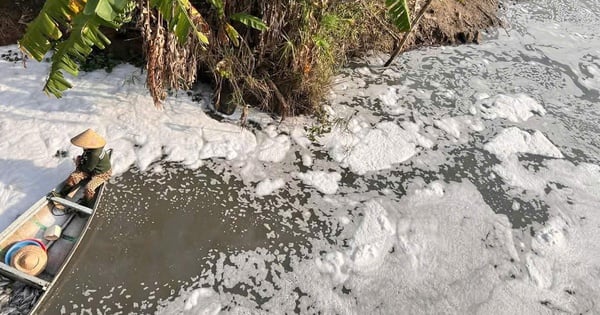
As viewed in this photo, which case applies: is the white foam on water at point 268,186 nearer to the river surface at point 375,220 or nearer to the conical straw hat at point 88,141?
the river surface at point 375,220

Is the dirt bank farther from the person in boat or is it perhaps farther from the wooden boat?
the wooden boat

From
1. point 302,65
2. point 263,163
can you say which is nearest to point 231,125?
point 263,163

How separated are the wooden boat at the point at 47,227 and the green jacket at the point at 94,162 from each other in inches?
6.2

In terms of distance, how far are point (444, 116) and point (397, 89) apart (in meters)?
0.73

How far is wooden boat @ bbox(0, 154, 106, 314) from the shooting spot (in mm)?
3244

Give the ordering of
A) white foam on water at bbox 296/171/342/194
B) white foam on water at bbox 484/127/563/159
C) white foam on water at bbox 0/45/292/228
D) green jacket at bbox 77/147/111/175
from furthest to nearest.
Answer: white foam on water at bbox 484/127/563/159, white foam on water at bbox 296/171/342/194, white foam on water at bbox 0/45/292/228, green jacket at bbox 77/147/111/175

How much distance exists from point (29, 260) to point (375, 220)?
290 cm

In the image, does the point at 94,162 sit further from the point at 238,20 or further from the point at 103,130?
the point at 238,20

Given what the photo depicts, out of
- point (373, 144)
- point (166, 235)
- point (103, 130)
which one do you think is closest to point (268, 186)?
point (166, 235)

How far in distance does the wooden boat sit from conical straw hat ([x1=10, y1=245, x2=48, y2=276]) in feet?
0.16

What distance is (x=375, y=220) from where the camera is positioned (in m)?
4.40

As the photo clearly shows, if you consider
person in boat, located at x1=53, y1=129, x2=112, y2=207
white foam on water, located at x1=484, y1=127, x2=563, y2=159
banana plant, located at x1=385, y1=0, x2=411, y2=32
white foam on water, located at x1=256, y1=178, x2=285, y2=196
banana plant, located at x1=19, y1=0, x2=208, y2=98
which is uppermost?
banana plant, located at x1=19, y1=0, x2=208, y2=98

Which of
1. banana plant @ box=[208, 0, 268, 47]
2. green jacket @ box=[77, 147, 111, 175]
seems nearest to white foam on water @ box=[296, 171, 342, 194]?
banana plant @ box=[208, 0, 268, 47]

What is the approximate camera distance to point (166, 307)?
3480mm
